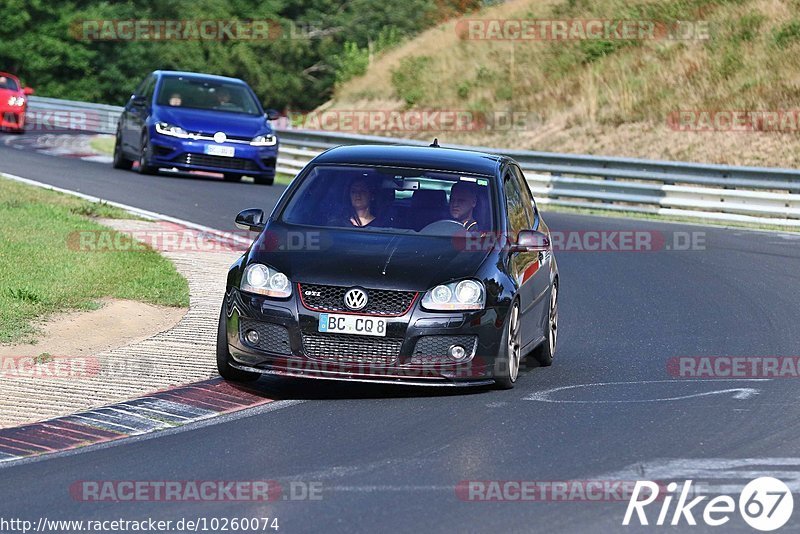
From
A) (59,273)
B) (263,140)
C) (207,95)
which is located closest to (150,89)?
(207,95)

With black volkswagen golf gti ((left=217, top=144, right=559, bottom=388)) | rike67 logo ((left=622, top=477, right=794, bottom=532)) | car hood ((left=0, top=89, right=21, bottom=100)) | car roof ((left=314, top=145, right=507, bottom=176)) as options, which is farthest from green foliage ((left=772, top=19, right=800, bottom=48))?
rike67 logo ((left=622, top=477, right=794, bottom=532))

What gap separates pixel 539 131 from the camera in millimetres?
37406

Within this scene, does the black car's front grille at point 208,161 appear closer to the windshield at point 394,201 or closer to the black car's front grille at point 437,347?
the windshield at point 394,201

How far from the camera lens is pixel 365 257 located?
9.48 metres

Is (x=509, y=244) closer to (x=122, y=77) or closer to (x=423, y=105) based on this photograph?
(x=423, y=105)

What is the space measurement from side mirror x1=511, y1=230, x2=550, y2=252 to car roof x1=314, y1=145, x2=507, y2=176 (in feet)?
2.16

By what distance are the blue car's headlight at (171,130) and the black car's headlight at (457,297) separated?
637 inches

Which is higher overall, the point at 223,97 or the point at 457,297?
the point at 457,297

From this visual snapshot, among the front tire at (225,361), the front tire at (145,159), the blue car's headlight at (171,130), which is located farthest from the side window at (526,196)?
the front tire at (145,159)

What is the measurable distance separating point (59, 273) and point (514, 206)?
16.2ft

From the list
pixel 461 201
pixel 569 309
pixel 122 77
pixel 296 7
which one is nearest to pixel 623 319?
pixel 569 309

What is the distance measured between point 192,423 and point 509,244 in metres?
2.59

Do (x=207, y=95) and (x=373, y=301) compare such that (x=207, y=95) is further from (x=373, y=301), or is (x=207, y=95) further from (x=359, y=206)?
(x=373, y=301)

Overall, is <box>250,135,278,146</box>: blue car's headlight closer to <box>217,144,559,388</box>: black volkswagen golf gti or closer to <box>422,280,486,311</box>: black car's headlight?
<box>217,144,559,388</box>: black volkswagen golf gti
